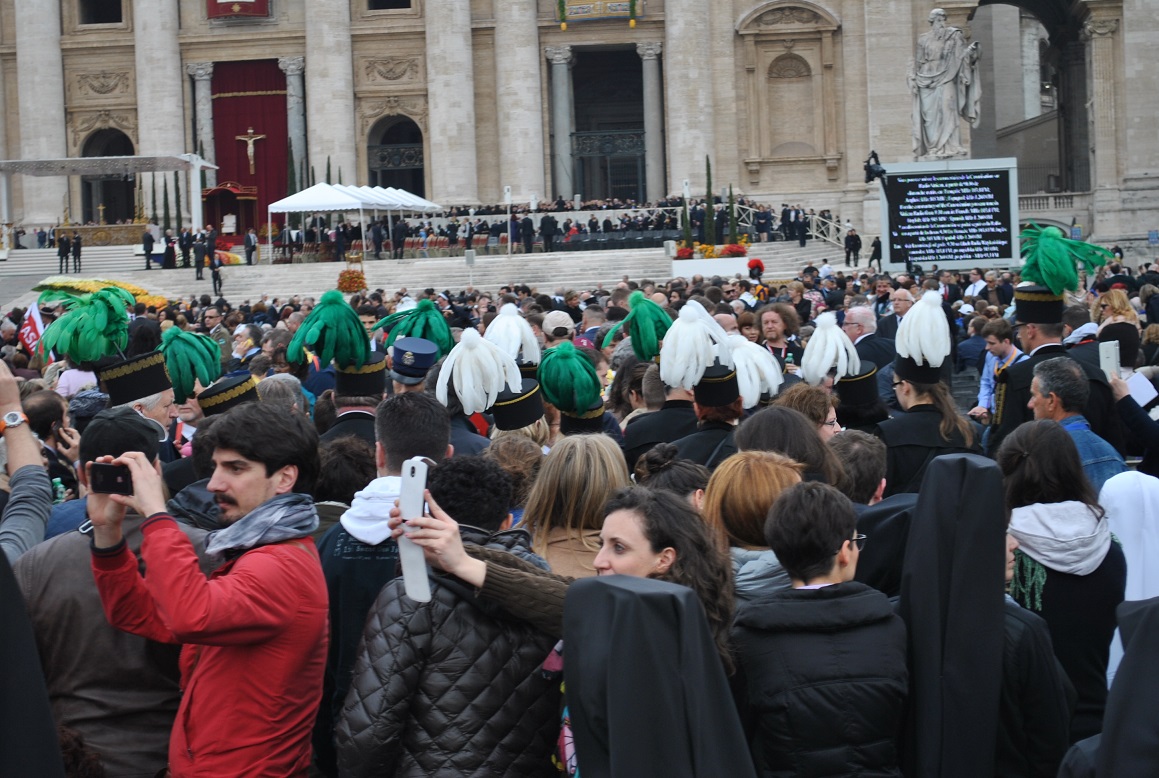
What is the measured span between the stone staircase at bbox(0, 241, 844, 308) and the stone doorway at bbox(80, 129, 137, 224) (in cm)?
1094

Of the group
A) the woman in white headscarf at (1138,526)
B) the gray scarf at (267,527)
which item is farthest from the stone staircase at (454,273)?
the gray scarf at (267,527)

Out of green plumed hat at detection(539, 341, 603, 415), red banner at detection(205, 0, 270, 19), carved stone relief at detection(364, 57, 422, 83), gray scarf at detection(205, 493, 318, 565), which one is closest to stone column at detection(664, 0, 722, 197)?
carved stone relief at detection(364, 57, 422, 83)

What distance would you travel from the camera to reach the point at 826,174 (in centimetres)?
4366

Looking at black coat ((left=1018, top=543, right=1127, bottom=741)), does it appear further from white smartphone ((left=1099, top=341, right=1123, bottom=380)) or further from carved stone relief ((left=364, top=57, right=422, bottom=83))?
carved stone relief ((left=364, top=57, right=422, bottom=83))

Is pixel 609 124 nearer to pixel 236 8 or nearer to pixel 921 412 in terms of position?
pixel 236 8

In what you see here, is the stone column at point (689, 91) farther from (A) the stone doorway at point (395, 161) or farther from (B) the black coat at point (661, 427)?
(B) the black coat at point (661, 427)

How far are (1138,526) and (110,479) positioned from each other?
3647mm

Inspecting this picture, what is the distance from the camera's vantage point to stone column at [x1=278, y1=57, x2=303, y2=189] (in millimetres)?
45438

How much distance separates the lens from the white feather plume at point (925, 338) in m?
7.39

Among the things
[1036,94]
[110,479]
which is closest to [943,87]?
[1036,94]

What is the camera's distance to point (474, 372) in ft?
23.2

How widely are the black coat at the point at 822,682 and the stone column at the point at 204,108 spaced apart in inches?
1720

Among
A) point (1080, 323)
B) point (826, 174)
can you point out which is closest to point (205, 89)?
point (826, 174)

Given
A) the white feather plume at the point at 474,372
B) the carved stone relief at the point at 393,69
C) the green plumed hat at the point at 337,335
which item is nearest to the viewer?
the white feather plume at the point at 474,372
